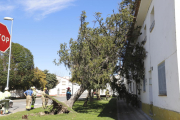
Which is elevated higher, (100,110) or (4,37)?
(4,37)

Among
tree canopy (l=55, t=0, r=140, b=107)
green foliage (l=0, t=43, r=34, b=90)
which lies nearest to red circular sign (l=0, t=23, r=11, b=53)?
tree canopy (l=55, t=0, r=140, b=107)

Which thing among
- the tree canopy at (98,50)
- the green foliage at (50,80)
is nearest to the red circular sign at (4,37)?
the tree canopy at (98,50)

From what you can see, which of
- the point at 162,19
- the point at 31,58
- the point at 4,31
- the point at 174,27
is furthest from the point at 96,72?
the point at 31,58

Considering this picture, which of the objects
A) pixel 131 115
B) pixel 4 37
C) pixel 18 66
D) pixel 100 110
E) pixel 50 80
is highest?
pixel 4 37

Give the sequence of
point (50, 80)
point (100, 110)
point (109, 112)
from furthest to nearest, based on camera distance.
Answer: point (50, 80), point (100, 110), point (109, 112)

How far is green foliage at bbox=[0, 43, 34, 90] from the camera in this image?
31.6m

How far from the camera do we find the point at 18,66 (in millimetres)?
32844

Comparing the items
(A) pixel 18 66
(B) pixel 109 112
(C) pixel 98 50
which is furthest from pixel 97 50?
(A) pixel 18 66

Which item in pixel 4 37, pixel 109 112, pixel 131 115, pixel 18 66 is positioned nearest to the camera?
pixel 131 115

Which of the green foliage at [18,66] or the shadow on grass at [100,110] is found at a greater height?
the green foliage at [18,66]

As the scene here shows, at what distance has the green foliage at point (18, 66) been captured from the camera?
31578 mm

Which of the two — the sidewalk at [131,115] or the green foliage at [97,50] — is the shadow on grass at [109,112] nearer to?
the sidewalk at [131,115]

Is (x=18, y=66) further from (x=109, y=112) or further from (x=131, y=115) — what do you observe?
(x=131, y=115)

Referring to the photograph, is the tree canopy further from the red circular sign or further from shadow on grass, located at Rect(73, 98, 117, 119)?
the red circular sign
